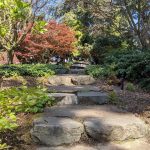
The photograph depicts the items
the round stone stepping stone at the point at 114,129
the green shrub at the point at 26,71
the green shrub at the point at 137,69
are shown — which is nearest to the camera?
the round stone stepping stone at the point at 114,129

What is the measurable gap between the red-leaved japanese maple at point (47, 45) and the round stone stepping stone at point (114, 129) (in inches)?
405

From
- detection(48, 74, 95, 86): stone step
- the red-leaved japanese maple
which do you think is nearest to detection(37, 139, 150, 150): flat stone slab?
detection(48, 74, 95, 86): stone step

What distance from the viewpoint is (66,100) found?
5.92m

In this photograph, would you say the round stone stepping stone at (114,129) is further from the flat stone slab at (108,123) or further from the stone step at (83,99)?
the stone step at (83,99)

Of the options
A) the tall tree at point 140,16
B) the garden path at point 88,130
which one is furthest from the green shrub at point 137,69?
the tall tree at point 140,16

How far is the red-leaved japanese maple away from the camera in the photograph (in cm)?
1462

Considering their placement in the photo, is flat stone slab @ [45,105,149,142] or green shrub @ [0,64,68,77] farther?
green shrub @ [0,64,68,77]

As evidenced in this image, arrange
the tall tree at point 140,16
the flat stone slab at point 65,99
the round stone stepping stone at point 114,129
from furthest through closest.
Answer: the tall tree at point 140,16 → the flat stone slab at point 65,99 → the round stone stepping stone at point 114,129

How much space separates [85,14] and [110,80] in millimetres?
11866

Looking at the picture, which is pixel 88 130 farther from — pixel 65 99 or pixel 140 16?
pixel 140 16

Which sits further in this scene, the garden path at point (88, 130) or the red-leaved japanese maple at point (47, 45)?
the red-leaved japanese maple at point (47, 45)

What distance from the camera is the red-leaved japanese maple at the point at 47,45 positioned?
14618 millimetres

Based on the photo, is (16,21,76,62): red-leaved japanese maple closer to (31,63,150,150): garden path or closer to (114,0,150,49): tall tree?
(114,0,150,49): tall tree

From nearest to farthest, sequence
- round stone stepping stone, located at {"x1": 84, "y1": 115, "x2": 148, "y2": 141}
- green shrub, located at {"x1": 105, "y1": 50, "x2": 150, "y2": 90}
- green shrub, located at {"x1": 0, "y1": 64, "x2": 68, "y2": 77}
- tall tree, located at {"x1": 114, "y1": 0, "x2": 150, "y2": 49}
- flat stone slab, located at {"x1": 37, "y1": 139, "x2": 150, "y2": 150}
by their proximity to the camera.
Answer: flat stone slab, located at {"x1": 37, "y1": 139, "x2": 150, "y2": 150}
round stone stepping stone, located at {"x1": 84, "y1": 115, "x2": 148, "y2": 141}
green shrub, located at {"x1": 105, "y1": 50, "x2": 150, "y2": 90}
green shrub, located at {"x1": 0, "y1": 64, "x2": 68, "y2": 77}
tall tree, located at {"x1": 114, "y1": 0, "x2": 150, "y2": 49}
